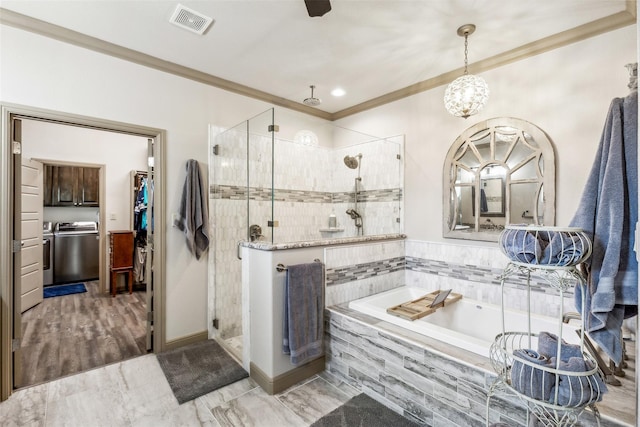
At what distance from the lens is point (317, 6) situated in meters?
1.58

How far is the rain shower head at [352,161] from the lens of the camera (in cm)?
349

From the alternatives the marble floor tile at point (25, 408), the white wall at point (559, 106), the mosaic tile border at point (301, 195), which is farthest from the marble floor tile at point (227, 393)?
the white wall at point (559, 106)

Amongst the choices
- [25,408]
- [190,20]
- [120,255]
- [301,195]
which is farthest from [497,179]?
[120,255]

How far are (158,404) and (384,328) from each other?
1622mm

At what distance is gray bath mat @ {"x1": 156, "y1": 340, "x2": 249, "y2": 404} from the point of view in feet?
7.07

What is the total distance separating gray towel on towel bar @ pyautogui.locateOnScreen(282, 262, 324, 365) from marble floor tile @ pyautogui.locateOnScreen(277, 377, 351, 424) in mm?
193

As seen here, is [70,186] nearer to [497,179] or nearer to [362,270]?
[362,270]

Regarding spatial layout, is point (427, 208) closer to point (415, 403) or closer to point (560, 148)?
point (560, 148)

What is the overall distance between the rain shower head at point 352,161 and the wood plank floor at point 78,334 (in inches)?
111

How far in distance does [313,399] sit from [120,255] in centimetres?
373

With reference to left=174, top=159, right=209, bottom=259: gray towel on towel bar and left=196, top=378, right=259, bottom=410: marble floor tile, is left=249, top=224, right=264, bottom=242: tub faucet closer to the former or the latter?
left=174, top=159, right=209, bottom=259: gray towel on towel bar

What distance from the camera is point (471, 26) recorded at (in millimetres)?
2121

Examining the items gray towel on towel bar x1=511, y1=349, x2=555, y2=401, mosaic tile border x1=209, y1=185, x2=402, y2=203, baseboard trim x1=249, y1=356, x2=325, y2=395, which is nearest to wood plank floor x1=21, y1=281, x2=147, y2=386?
baseboard trim x1=249, y1=356, x2=325, y2=395

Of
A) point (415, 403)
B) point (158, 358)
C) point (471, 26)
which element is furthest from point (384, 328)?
point (471, 26)
